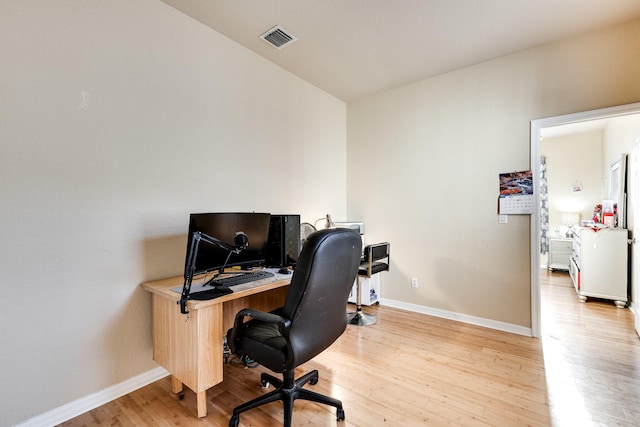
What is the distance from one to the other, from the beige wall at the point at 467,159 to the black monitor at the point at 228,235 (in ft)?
6.47

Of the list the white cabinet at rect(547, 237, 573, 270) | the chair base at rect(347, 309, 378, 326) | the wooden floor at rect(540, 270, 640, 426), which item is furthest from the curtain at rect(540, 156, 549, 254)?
the chair base at rect(347, 309, 378, 326)

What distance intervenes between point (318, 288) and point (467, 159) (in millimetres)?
2620

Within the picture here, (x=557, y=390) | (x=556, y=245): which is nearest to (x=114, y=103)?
(x=557, y=390)

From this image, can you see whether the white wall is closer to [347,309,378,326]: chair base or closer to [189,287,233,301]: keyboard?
[189,287,233,301]: keyboard

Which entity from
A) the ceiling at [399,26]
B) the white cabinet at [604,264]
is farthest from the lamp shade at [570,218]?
the ceiling at [399,26]

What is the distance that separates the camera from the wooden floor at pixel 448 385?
1.66 m

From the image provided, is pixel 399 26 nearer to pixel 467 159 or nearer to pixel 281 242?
pixel 467 159

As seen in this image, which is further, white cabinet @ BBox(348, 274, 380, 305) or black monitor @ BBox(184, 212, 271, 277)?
white cabinet @ BBox(348, 274, 380, 305)

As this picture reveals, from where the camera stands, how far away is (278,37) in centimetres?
256

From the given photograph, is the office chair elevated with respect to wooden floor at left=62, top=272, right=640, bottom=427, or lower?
elevated

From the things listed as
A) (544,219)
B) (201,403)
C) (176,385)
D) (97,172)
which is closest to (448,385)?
(201,403)

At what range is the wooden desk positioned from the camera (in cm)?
160

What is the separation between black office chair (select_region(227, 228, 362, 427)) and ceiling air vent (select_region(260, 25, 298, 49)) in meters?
2.03

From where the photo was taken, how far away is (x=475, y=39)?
261 cm
